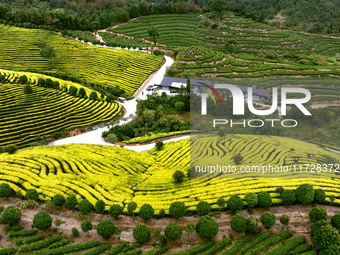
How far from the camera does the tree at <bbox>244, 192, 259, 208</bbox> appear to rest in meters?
23.8

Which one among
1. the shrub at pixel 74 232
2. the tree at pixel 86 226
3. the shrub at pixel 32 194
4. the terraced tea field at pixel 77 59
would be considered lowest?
the shrub at pixel 74 232

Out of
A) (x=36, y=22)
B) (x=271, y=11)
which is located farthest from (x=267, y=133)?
(x=271, y=11)

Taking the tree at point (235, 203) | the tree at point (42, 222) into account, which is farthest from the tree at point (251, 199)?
the tree at point (42, 222)

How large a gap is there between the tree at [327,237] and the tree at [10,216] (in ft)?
91.1

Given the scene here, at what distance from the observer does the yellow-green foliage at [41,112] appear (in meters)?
43.8

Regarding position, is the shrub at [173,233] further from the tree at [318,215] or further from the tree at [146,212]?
the tree at [318,215]

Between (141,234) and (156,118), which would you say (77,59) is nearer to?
(156,118)

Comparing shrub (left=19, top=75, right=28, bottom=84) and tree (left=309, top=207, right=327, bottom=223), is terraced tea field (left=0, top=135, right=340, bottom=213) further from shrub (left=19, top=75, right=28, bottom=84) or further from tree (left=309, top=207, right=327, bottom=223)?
shrub (left=19, top=75, right=28, bottom=84)

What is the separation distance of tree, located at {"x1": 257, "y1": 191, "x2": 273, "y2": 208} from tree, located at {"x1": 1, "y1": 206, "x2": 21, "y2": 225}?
2421 cm

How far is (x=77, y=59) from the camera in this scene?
258 feet

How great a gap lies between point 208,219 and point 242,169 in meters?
10.1

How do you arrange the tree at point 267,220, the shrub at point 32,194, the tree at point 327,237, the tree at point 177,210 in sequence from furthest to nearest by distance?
1. the shrub at point 32,194
2. the tree at point 177,210
3. the tree at point 267,220
4. the tree at point 327,237

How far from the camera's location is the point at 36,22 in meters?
96.4

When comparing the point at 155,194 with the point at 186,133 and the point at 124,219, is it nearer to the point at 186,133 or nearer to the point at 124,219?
the point at 124,219
